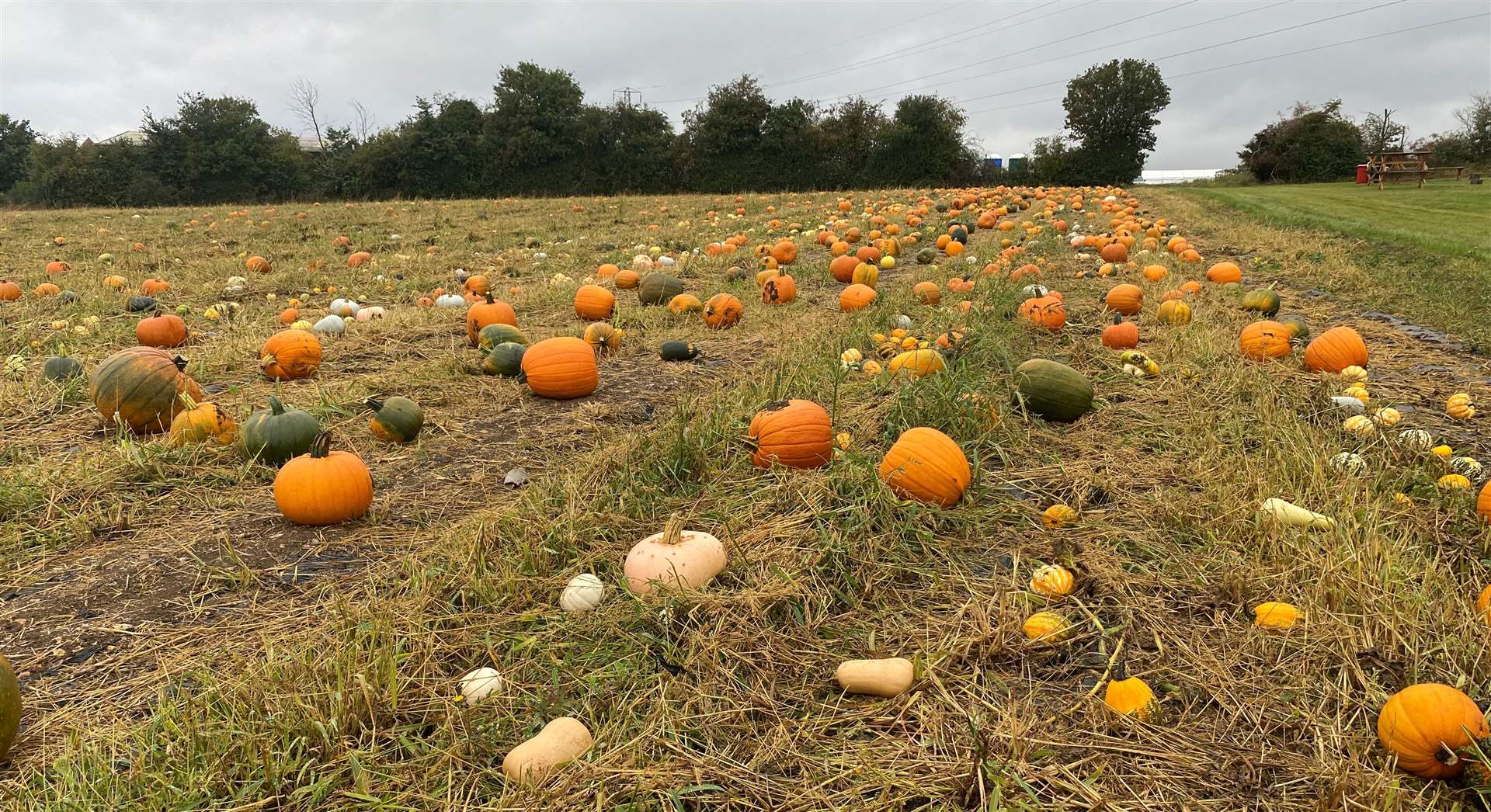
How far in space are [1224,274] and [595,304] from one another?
6314 millimetres

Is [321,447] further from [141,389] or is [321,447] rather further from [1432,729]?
[1432,729]

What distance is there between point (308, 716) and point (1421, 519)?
363 cm

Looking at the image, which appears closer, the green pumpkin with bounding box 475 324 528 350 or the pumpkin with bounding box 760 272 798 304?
the green pumpkin with bounding box 475 324 528 350

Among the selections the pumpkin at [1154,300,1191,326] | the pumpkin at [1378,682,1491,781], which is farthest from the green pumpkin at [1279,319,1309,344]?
the pumpkin at [1378,682,1491,781]

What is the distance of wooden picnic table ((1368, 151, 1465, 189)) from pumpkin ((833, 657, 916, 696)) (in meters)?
35.6

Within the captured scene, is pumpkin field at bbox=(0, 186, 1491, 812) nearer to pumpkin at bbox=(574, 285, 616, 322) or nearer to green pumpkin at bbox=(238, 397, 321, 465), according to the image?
green pumpkin at bbox=(238, 397, 321, 465)

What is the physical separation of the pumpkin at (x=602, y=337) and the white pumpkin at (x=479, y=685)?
3970 millimetres

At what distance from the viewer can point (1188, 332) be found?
18.6 feet

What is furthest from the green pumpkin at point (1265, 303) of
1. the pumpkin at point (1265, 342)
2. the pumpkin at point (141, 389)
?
the pumpkin at point (141, 389)

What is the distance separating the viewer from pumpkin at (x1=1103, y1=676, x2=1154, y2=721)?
1.94 metres

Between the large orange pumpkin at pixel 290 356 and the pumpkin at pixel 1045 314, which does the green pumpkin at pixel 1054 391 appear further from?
the large orange pumpkin at pixel 290 356

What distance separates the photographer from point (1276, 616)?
7.30 feet

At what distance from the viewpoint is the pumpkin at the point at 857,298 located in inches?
287

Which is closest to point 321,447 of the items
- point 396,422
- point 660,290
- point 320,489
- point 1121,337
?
point 320,489
